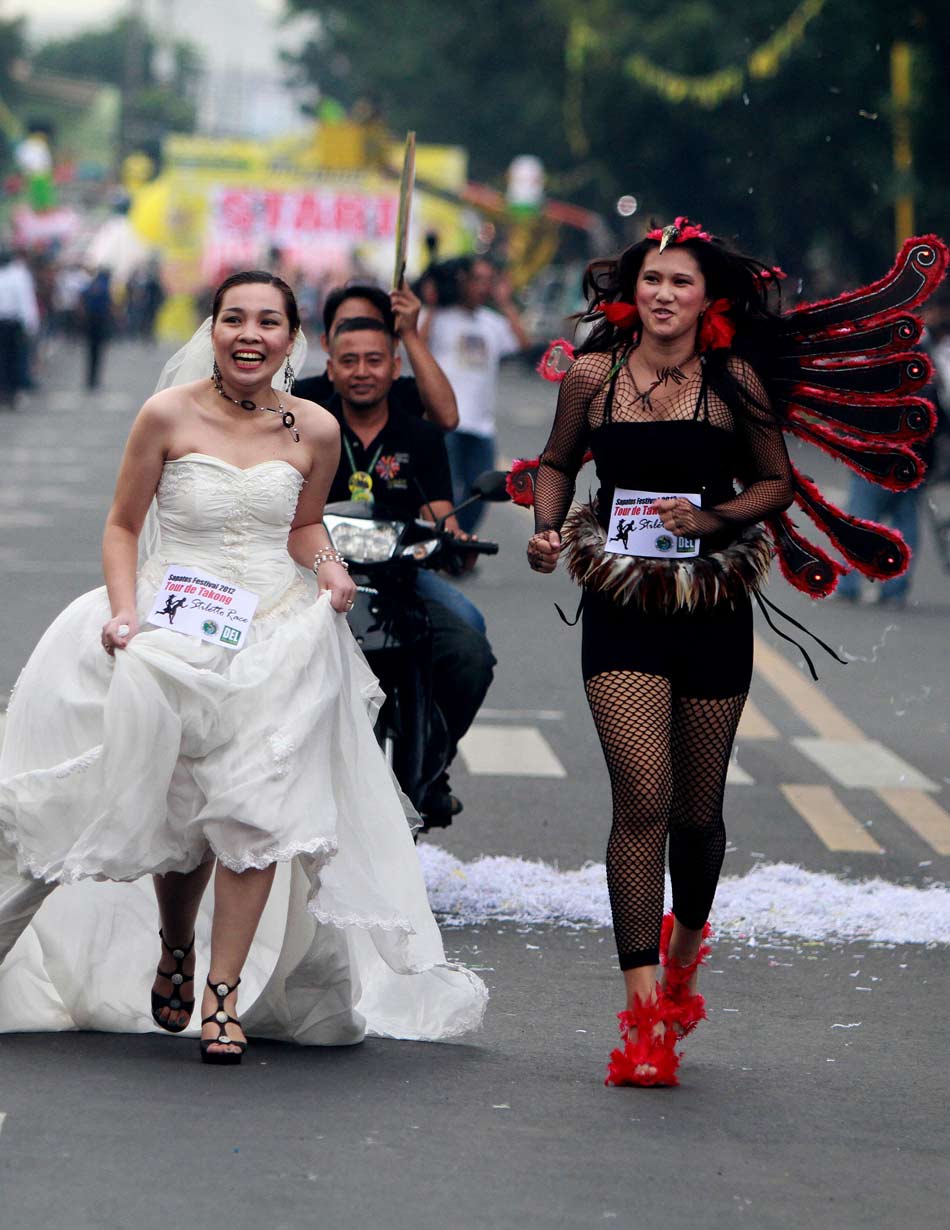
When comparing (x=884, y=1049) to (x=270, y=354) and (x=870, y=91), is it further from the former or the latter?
(x=870, y=91)

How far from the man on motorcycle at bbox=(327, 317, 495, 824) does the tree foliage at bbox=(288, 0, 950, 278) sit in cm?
1515

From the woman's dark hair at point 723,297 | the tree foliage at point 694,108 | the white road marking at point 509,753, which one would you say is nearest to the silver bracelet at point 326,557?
the woman's dark hair at point 723,297

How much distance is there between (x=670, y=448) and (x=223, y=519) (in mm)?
1042

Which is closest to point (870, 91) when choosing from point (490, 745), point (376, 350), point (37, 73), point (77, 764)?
point (490, 745)

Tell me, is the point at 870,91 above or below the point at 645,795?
above

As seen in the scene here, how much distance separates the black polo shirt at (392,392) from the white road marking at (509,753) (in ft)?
8.49

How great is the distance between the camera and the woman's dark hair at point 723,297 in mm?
5980

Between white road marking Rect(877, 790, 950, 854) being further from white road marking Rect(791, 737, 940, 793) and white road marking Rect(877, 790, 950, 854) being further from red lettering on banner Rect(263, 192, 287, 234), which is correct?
red lettering on banner Rect(263, 192, 287, 234)

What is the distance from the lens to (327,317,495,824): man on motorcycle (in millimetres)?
7625

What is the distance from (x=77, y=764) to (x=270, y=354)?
108 cm

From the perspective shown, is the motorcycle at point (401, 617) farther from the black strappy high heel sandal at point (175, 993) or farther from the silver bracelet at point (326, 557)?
the black strappy high heel sandal at point (175, 993)

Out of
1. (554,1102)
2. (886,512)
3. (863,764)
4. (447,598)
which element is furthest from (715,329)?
(886,512)

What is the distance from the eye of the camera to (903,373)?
623 cm

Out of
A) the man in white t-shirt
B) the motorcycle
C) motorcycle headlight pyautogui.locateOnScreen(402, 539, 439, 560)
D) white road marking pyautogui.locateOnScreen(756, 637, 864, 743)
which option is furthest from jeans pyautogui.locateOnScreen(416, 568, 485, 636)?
the man in white t-shirt
